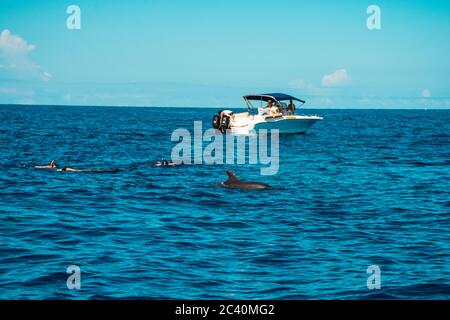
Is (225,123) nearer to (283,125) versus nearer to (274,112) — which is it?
(274,112)

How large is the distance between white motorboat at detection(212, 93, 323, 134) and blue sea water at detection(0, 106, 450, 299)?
26971mm

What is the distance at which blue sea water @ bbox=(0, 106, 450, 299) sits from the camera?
12.2 m

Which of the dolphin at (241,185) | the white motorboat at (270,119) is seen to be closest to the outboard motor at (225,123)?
the white motorboat at (270,119)

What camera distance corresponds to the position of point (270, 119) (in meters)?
58.9

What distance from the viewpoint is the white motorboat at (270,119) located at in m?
59.1

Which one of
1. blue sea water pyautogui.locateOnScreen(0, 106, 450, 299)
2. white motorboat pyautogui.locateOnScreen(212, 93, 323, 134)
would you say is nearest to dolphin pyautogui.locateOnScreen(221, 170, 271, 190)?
blue sea water pyautogui.locateOnScreen(0, 106, 450, 299)

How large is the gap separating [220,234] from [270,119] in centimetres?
4268

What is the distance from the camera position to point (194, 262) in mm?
13984

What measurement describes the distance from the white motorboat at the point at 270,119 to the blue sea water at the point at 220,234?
1062 inches

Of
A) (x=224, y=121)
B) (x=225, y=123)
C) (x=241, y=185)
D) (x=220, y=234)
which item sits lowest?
(x=220, y=234)

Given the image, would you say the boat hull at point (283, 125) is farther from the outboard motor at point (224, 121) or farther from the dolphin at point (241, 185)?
the dolphin at point (241, 185)

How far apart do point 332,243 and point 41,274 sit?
741 cm

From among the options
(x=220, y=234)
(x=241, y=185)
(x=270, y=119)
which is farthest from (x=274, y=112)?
(x=220, y=234)
